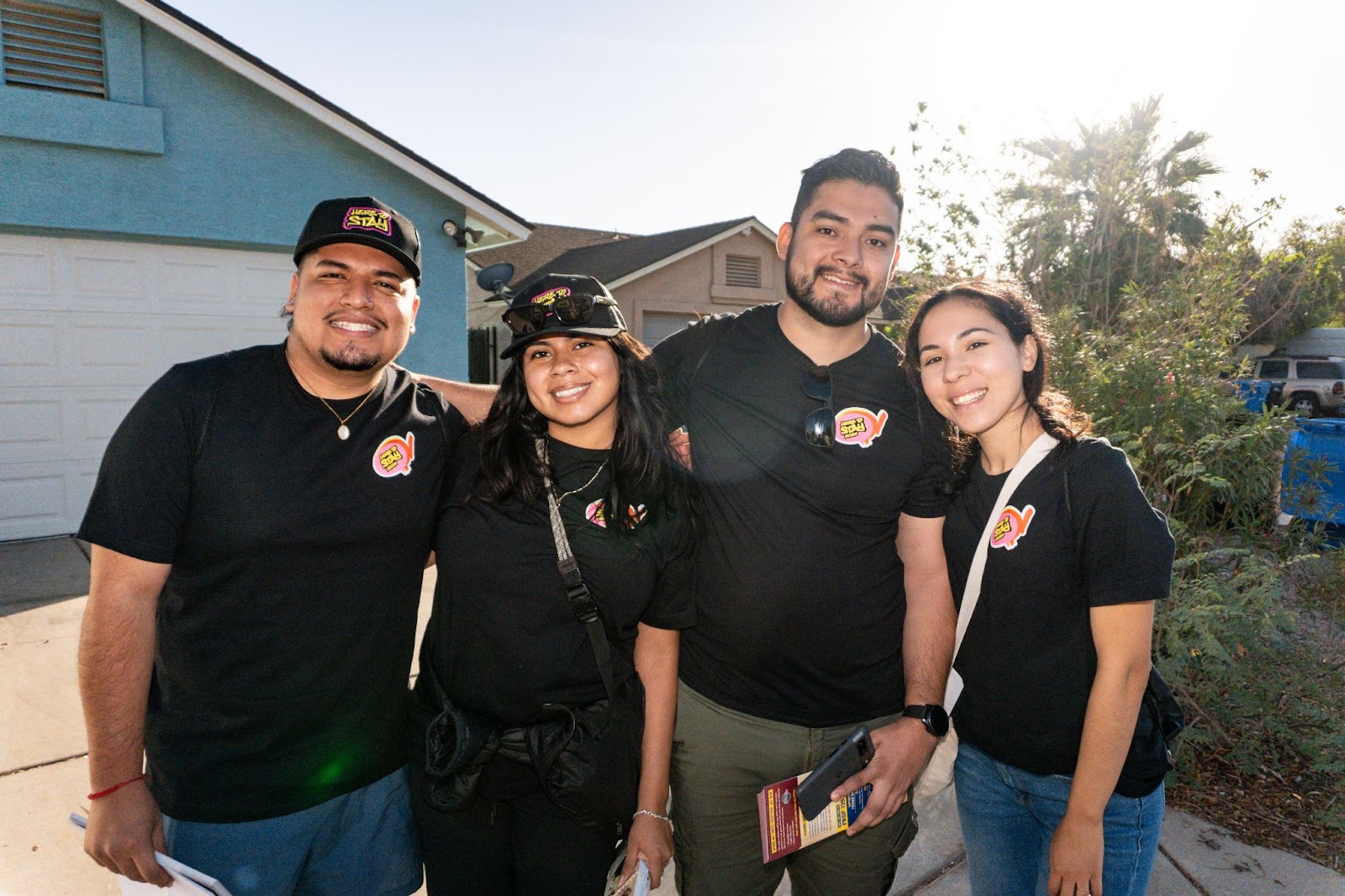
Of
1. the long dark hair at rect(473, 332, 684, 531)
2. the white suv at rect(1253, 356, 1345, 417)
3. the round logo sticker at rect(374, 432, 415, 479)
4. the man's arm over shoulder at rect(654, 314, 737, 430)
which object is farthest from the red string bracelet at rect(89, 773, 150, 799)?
the white suv at rect(1253, 356, 1345, 417)

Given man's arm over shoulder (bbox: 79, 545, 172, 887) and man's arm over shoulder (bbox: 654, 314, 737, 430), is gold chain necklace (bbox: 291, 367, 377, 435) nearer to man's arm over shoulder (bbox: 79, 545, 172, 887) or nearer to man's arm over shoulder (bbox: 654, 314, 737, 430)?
man's arm over shoulder (bbox: 79, 545, 172, 887)

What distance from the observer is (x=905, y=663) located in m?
2.36

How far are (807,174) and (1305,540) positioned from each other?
11.9ft

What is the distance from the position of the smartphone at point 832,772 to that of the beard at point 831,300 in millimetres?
1211

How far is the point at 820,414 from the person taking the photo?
7.47 ft

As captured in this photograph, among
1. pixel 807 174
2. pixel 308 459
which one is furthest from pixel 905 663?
pixel 308 459

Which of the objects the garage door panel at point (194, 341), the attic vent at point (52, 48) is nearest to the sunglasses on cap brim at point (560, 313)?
the garage door panel at point (194, 341)

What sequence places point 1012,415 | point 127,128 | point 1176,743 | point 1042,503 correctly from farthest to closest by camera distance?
point 127,128, point 1176,743, point 1012,415, point 1042,503

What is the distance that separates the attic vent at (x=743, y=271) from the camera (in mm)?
19797

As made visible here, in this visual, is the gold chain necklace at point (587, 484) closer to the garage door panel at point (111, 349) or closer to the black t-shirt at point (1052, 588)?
the black t-shirt at point (1052, 588)

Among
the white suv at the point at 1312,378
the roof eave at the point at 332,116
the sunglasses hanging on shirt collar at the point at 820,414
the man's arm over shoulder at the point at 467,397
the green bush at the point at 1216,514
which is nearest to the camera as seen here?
the sunglasses hanging on shirt collar at the point at 820,414

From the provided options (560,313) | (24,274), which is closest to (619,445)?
(560,313)

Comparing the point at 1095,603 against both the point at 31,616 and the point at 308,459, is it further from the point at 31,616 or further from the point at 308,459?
the point at 31,616

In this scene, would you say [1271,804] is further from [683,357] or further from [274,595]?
[274,595]
